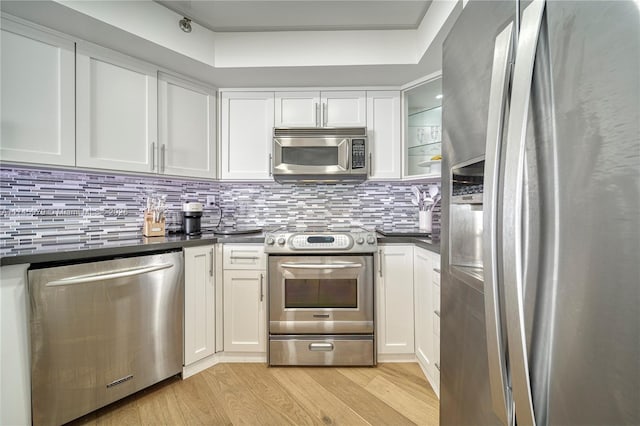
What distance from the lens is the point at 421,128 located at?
2.31 meters

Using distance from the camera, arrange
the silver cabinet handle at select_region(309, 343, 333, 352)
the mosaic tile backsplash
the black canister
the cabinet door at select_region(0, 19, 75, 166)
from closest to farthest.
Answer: the cabinet door at select_region(0, 19, 75, 166) → the mosaic tile backsplash → the silver cabinet handle at select_region(309, 343, 333, 352) → the black canister

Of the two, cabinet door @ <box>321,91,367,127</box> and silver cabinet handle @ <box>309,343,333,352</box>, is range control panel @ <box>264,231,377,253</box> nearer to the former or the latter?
silver cabinet handle @ <box>309,343,333,352</box>

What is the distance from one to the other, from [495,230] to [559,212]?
0.39ft

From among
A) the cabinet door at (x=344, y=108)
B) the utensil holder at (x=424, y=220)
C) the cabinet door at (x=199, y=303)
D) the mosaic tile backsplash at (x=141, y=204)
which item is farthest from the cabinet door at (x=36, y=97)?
the utensil holder at (x=424, y=220)

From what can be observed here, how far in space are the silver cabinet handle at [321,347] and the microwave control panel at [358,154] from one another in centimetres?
139

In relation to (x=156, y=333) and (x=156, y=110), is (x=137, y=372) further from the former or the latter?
(x=156, y=110)

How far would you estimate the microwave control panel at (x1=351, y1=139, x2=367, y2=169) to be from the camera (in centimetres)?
218

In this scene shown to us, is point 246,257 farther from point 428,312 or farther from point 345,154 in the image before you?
point 428,312

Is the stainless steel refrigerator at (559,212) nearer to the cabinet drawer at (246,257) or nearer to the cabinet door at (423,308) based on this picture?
the cabinet door at (423,308)

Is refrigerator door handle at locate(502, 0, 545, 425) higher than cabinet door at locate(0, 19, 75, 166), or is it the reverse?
cabinet door at locate(0, 19, 75, 166)

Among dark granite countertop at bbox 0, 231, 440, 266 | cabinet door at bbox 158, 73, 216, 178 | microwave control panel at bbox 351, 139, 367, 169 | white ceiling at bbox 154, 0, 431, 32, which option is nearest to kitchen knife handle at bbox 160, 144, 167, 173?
cabinet door at bbox 158, 73, 216, 178

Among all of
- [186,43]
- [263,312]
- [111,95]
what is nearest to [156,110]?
[111,95]

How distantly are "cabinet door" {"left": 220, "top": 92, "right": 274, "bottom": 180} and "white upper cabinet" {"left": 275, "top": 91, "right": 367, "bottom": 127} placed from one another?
143mm

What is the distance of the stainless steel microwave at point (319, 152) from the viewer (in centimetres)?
216
